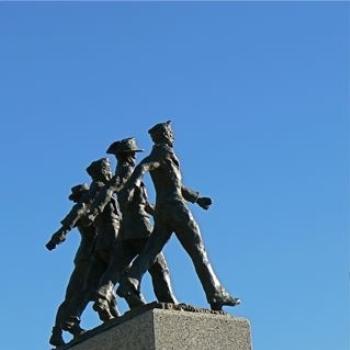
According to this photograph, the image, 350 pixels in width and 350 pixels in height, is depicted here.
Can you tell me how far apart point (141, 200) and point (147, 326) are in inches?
77.4

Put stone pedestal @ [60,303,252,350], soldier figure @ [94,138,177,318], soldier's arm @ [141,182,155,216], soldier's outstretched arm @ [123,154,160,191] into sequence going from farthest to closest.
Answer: soldier's arm @ [141,182,155,216] < soldier figure @ [94,138,177,318] < soldier's outstretched arm @ [123,154,160,191] < stone pedestal @ [60,303,252,350]

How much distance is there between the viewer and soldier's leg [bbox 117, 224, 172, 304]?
11.2 metres

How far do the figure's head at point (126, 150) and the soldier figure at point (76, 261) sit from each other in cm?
66

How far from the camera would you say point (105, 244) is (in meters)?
12.7

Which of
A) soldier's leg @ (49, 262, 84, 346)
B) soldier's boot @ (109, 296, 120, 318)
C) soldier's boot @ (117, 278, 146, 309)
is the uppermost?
soldier's leg @ (49, 262, 84, 346)

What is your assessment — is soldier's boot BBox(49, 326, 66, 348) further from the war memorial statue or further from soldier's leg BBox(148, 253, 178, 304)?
soldier's leg BBox(148, 253, 178, 304)

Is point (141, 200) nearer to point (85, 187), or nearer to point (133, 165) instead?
point (133, 165)

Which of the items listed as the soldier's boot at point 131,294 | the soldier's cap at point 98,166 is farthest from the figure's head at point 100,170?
the soldier's boot at point 131,294

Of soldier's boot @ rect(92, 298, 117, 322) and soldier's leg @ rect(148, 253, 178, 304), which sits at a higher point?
soldier's leg @ rect(148, 253, 178, 304)

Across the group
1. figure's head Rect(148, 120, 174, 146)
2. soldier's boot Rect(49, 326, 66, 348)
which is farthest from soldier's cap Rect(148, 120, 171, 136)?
soldier's boot Rect(49, 326, 66, 348)

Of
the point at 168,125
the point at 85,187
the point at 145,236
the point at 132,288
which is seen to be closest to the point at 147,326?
the point at 132,288

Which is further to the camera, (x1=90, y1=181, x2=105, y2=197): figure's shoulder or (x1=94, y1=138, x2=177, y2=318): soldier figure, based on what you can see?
(x1=90, y1=181, x2=105, y2=197): figure's shoulder

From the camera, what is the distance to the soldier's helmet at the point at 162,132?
38.6 feet

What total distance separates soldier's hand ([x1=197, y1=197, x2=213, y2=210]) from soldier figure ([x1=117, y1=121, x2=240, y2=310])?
0.76 ft
